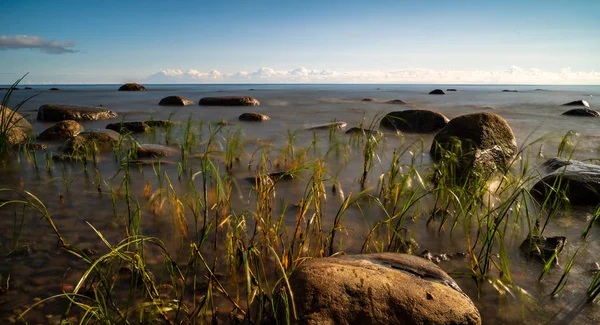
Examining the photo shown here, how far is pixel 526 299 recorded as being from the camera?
225 centimetres

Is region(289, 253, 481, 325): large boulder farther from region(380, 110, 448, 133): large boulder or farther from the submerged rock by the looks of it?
region(380, 110, 448, 133): large boulder

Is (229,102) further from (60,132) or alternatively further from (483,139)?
(483,139)

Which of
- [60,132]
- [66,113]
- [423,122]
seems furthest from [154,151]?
[66,113]

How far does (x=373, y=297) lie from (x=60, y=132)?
8141 millimetres

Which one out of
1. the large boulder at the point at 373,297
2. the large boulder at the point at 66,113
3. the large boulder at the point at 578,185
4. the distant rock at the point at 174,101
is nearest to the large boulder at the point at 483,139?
the large boulder at the point at 578,185

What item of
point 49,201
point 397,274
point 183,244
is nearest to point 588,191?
point 397,274

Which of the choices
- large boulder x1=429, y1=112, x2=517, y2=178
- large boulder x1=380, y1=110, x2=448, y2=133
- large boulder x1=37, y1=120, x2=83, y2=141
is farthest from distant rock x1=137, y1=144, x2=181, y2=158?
large boulder x1=380, y1=110, x2=448, y2=133

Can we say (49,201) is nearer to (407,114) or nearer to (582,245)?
(582,245)

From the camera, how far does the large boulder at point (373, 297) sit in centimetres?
177

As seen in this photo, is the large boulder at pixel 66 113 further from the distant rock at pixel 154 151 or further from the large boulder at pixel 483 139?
the large boulder at pixel 483 139

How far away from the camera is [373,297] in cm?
181

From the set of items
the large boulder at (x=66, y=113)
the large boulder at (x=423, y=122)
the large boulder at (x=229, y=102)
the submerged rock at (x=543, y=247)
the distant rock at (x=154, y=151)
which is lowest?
the submerged rock at (x=543, y=247)

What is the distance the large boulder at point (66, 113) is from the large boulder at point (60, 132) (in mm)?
4065

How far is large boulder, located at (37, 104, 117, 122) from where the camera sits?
11.2 meters
